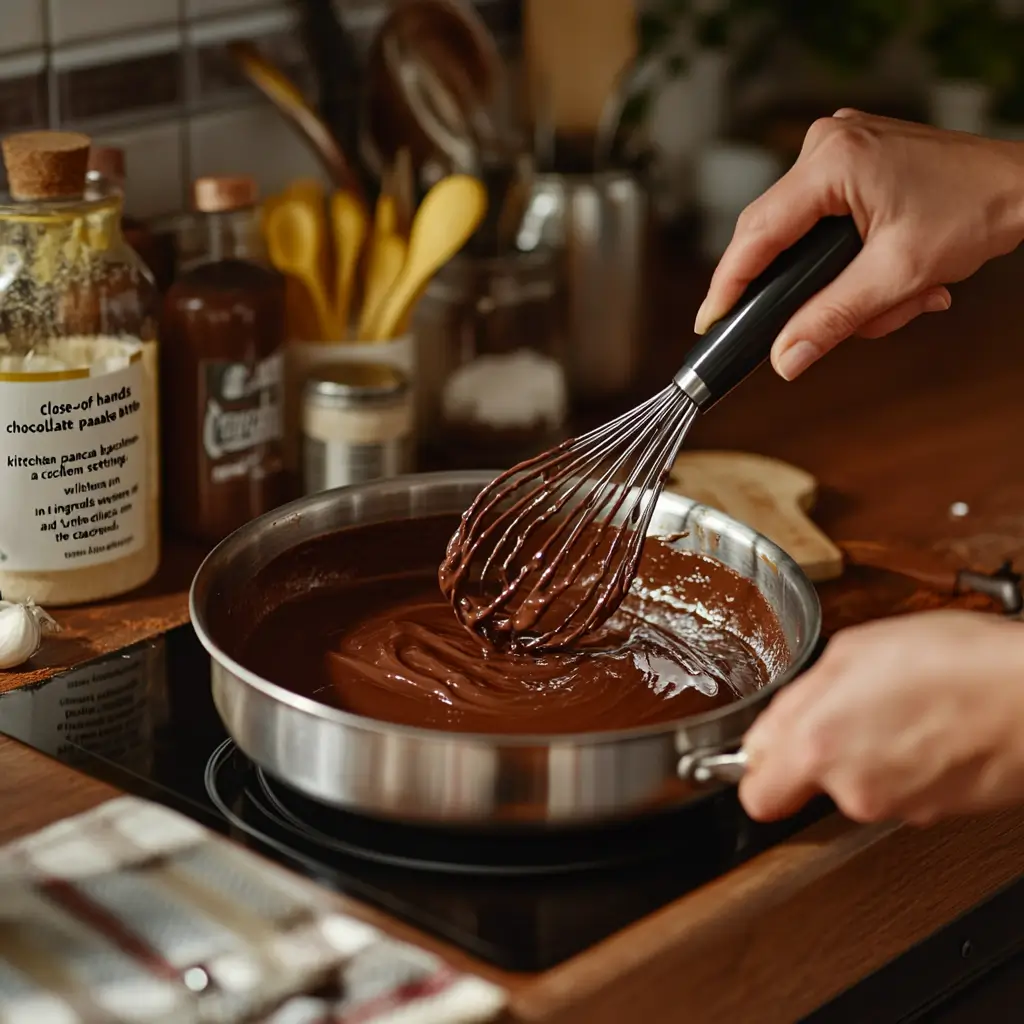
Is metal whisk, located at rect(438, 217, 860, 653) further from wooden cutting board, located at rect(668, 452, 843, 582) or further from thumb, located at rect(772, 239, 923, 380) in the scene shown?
wooden cutting board, located at rect(668, 452, 843, 582)

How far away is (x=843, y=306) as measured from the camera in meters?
0.88

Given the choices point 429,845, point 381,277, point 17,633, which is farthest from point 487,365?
point 429,845

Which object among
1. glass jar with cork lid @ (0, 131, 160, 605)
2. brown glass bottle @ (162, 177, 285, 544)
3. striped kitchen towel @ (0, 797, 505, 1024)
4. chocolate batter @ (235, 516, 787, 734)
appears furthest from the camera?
brown glass bottle @ (162, 177, 285, 544)

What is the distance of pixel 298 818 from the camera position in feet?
2.58

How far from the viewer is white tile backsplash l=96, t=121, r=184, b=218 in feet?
4.04

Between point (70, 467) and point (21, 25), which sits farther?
point (21, 25)

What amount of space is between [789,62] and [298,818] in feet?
4.46

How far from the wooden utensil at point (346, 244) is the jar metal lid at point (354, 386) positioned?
0.05m

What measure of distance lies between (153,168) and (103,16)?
0.38ft

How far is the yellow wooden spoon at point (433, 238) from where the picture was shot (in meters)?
1.15

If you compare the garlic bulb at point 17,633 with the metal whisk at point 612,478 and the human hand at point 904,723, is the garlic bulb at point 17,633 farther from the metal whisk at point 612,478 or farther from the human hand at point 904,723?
the human hand at point 904,723

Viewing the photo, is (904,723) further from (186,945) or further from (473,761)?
(186,945)

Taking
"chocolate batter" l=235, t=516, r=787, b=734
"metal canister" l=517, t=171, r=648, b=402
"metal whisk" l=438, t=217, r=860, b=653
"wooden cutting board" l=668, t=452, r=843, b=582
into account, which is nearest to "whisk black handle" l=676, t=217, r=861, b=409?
"metal whisk" l=438, t=217, r=860, b=653

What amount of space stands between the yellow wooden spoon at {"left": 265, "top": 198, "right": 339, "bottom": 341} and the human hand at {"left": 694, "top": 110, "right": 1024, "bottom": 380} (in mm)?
336
